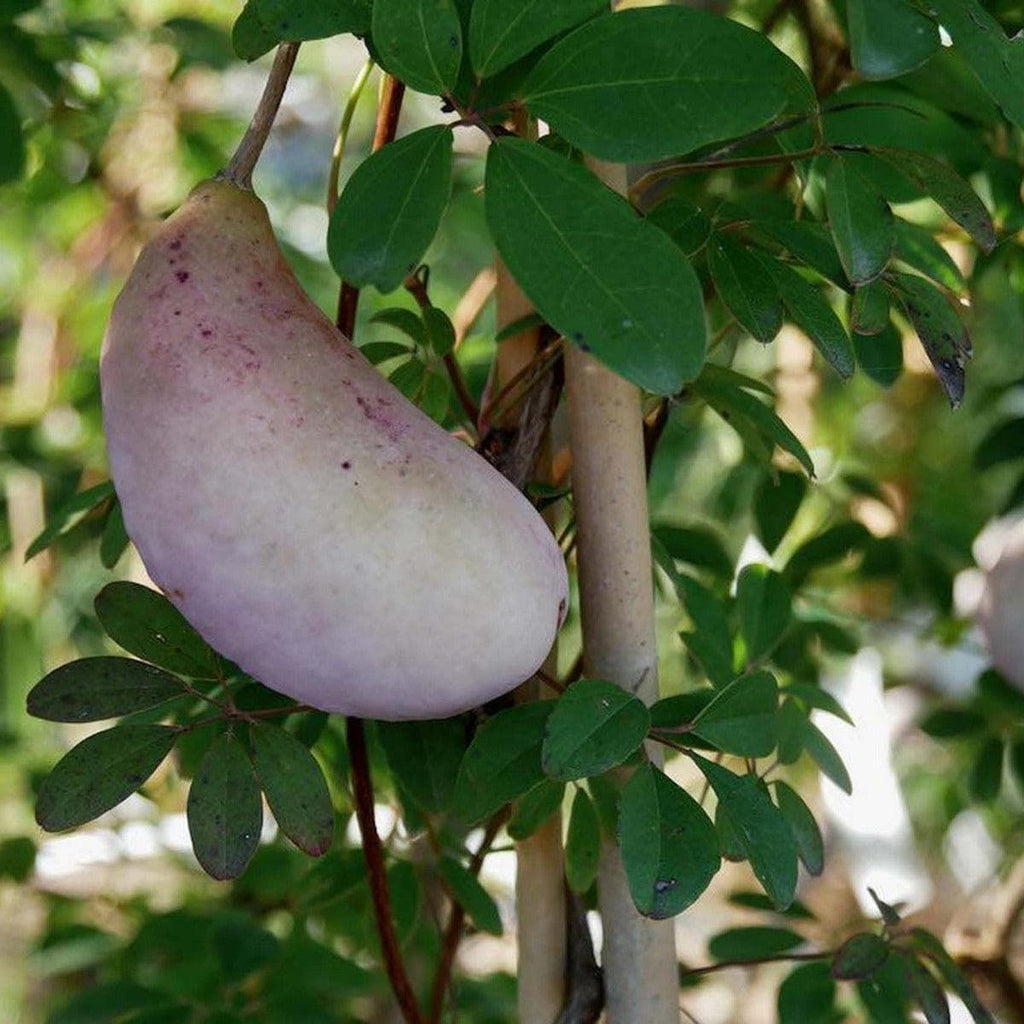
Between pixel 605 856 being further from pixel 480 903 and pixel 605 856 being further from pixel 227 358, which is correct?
pixel 227 358

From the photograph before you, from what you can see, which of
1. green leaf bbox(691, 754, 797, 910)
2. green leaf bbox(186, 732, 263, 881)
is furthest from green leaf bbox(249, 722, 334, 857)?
green leaf bbox(691, 754, 797, 910)

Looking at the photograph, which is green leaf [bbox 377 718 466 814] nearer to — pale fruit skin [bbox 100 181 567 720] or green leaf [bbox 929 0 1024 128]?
pale fruit skin [bbox 100 181 567 720]

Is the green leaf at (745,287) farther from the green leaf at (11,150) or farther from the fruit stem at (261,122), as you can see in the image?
the green leaf at (11,150)

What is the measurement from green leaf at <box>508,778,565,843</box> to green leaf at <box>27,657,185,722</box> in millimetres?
115

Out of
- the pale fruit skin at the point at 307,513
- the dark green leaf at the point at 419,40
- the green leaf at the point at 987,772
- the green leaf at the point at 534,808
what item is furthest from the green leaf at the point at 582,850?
the green leaf at the point at 987,772

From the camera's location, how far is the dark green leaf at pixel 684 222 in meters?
0.46

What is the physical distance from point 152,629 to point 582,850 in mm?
158

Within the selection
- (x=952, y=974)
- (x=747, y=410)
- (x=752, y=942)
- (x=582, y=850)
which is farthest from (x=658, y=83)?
(x=752, y=942)

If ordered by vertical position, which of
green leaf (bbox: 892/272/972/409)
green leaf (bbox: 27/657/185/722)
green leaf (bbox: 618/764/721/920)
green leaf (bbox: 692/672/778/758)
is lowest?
green leaf (bbox: 618/764/721/920)

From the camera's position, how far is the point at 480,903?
1.87ft

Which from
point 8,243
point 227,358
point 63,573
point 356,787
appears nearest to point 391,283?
point 227,358

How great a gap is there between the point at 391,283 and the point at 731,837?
0.73 feet

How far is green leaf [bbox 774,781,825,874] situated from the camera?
53 centimetres

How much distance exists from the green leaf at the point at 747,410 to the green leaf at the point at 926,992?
199mm
